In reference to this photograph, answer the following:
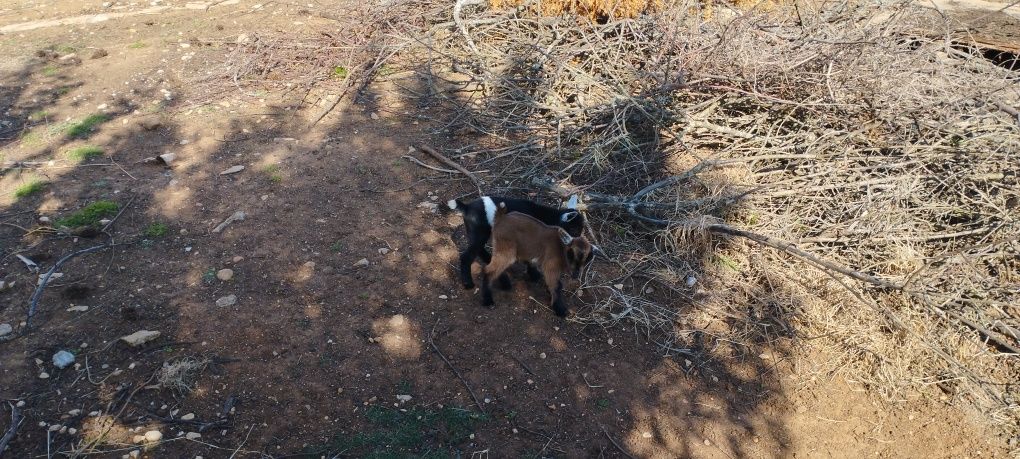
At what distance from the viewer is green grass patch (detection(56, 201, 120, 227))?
548 centimetres

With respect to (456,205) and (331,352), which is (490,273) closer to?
(456,205)

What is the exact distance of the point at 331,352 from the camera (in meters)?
4.35

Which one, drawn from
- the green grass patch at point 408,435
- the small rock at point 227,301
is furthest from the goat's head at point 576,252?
the small rock at point 227,301

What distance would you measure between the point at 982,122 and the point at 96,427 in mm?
7305

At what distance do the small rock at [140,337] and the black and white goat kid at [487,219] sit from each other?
220cm

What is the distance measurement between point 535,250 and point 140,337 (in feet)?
9.11

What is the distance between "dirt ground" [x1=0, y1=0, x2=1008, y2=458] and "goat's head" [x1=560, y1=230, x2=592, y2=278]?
434mm

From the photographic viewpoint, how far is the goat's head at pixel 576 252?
4.50 m

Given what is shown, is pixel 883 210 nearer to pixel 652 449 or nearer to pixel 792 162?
pixel 792 162

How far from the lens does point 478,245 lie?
479 centimetres

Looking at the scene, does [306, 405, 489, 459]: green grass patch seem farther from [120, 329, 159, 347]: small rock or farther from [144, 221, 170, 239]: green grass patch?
[144, 221, 170, 239]: green grass patch

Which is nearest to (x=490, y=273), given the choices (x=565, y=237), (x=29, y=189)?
(x=565, y=237)

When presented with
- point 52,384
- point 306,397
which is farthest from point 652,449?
point 52,384

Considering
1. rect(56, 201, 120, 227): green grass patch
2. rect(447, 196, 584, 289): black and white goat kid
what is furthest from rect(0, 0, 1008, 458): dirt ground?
rect(447, 196, 584, 289): black and white goat kid
